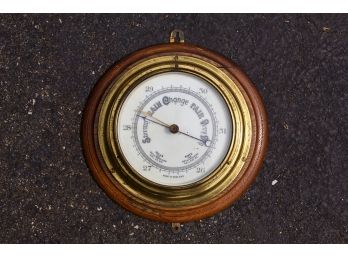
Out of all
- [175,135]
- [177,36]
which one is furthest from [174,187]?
[177,36]

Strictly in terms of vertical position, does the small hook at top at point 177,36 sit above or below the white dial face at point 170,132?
above

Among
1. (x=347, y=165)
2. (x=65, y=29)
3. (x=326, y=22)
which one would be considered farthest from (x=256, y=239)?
(x=65, y=29)

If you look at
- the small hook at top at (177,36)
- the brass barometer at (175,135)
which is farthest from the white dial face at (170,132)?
the small hook at top at (177,36)

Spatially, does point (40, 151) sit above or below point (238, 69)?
below

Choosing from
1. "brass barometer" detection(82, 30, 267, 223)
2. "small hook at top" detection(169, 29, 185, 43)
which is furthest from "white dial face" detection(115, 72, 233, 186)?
"small hook at top" detection(169, 29, 185, 43)

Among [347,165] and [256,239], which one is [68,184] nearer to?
[256,239]

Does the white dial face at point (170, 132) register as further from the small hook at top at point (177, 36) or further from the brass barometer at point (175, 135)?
the small hook at top at point (177, 36)
